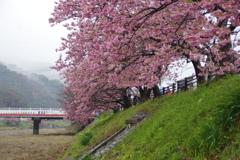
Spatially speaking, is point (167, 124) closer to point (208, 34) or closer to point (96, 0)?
point (208, 34)

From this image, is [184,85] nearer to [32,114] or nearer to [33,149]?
[33,149]

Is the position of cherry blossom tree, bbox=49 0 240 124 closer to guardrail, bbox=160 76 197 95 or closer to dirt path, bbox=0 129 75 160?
guardrail, bbox=160 76 197 95

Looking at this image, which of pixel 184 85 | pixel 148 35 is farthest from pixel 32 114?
pixel 148 35

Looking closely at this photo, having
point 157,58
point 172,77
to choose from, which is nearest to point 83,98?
point 172,77

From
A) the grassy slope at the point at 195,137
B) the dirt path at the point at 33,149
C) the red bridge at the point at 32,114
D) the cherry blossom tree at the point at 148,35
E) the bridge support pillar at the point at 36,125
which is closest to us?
the grassy slope at the point at 195,137

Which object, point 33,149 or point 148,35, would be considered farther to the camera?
point 33,149

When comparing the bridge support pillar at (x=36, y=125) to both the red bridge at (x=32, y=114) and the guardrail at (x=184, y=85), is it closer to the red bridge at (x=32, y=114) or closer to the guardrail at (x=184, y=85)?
the red bridge at (x=32, y=114)

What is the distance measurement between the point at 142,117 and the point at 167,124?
14.3 feet

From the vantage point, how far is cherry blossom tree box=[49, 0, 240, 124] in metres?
6.68

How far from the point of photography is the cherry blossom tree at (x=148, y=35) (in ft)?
21.9

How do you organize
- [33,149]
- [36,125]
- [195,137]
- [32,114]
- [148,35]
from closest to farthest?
[195,137], [148,35], [33,149], [36,125], [32,114]

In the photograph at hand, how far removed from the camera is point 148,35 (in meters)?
9.75

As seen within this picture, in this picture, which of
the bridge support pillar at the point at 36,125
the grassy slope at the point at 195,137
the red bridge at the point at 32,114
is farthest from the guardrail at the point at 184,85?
the red bridge at the point at 32,114

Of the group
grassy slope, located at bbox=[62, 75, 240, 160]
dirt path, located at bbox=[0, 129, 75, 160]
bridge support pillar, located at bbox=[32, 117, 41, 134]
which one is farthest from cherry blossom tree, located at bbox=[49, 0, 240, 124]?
bridge support pillar, located at bbox=[32, 117, 41, 134]
